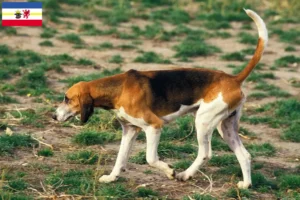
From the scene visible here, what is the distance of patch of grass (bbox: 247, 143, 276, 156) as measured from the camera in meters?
8.88

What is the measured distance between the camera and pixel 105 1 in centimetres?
1884

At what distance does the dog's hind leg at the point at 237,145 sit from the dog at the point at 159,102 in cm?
1

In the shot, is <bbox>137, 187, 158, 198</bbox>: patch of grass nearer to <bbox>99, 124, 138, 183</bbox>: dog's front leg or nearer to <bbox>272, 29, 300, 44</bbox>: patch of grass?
<bbox>99, 124, 138, 183</bbox>: dog's front leg

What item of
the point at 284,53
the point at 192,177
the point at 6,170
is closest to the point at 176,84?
the point at 192,177

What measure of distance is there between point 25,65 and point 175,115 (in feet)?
19.8

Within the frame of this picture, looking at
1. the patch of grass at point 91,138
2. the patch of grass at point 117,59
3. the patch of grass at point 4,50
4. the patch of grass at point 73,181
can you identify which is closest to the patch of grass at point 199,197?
the patch of grass at point 73,181

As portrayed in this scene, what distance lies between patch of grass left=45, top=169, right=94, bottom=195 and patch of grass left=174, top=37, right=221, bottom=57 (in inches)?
285

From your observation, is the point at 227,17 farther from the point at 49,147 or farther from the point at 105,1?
the point at 49,147

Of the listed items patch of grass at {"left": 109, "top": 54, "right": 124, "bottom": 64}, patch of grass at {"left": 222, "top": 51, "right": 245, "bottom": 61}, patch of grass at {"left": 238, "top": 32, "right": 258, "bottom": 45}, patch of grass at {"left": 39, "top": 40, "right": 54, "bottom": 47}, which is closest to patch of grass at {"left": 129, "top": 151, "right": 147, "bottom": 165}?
patch of grass at {"left": 109, "top": 54, "right": 124, "bottom": 64}

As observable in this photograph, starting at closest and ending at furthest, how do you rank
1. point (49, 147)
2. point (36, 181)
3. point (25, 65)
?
point (36, 181) < point (49, 147) < point (25, 65)

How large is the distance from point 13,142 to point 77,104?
1.55 m

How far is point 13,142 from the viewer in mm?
8445

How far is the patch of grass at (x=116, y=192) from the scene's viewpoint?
22.5 feet

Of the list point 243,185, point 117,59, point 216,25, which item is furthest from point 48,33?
point 243,185
